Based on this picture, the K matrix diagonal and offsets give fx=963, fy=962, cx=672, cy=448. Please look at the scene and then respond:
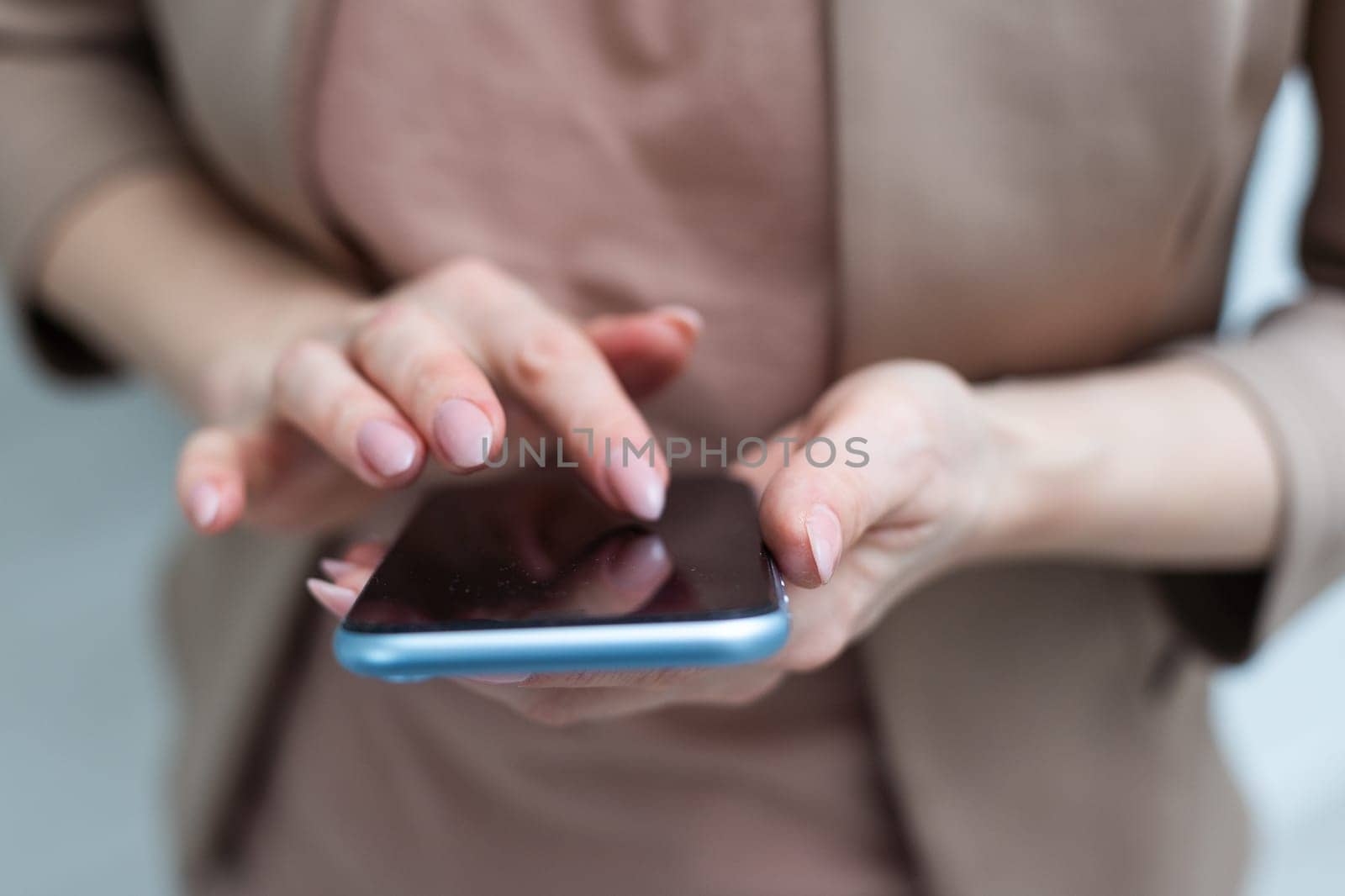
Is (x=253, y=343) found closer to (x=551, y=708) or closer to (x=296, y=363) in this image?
(x=296, y=363)

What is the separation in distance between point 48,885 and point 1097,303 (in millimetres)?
939

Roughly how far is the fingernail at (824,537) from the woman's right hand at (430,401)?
6 cm

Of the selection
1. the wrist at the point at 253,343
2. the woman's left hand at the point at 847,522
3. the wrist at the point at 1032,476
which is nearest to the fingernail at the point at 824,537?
the woman's left hand at the point at 847,522

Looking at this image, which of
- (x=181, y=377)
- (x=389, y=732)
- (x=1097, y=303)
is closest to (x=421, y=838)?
(x=389, y=732)

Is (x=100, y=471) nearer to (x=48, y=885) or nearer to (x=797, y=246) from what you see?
(x=48, y=885)

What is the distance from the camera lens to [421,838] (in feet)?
1.32

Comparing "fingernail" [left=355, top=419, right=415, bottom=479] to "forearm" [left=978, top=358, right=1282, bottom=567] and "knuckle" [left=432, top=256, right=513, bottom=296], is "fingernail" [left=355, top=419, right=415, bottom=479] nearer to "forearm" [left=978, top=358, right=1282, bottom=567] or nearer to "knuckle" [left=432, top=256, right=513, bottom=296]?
"knuckle" [left=432, top=256, right=513, bottom=296]

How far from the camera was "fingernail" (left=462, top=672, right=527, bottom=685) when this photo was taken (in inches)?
8.6

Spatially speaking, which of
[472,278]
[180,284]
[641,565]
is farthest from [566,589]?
[180,284]

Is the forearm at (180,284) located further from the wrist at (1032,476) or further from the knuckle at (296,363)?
the wrist at (1032,476)

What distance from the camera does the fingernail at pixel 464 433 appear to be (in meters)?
0.25

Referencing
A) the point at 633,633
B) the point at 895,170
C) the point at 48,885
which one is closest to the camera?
the point at 633,633

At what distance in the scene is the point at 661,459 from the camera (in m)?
0.28

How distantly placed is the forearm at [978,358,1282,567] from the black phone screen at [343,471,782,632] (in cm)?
11
